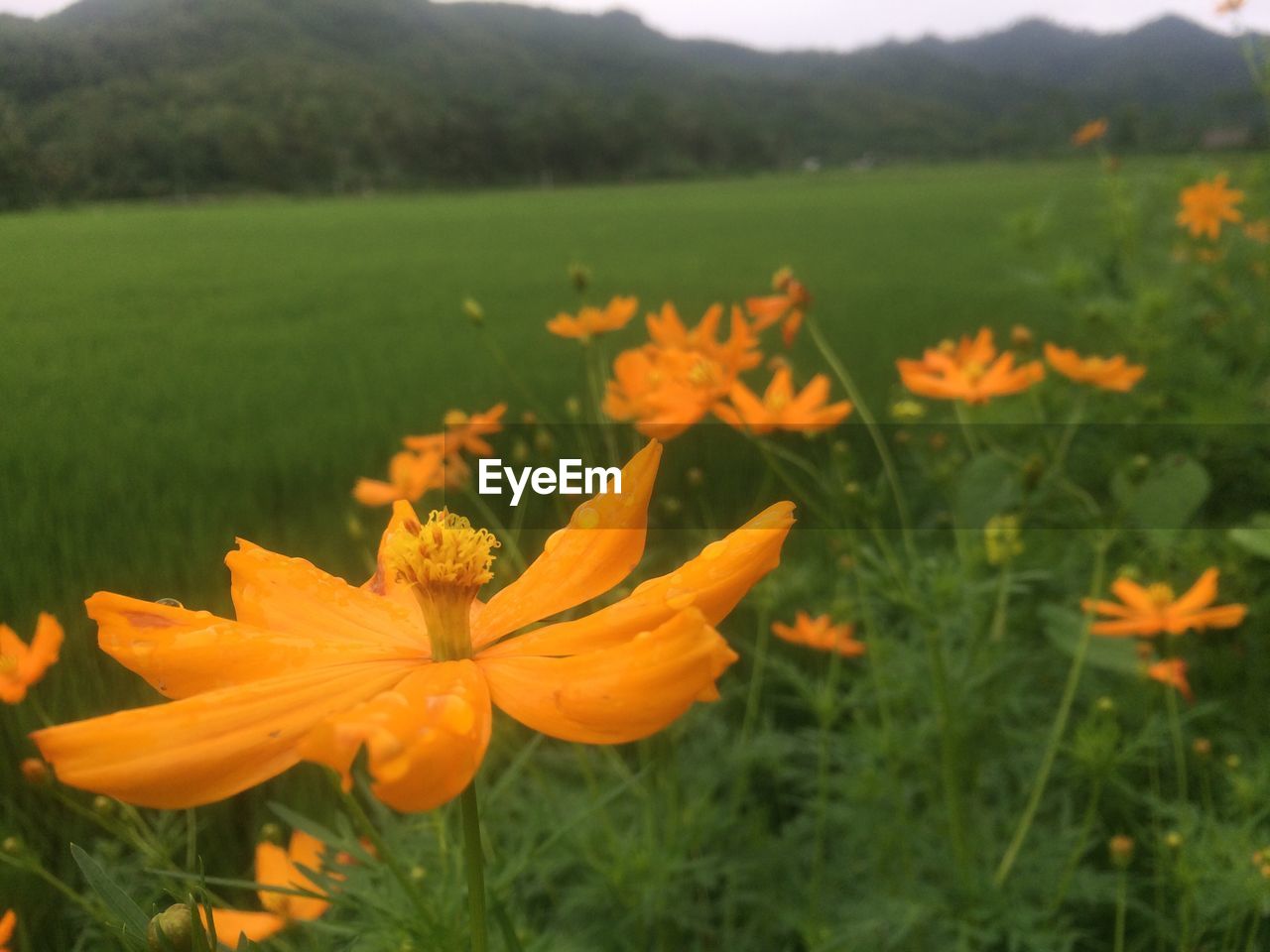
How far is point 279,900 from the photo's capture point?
19.4 inches

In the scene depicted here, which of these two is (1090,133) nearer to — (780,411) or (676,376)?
(780,411)

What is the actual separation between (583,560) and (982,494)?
80 centimetres

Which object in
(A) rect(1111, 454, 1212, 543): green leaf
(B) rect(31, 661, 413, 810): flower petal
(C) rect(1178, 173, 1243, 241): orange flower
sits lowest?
(A) rect(1111, 454, 1212, 543): green leaf

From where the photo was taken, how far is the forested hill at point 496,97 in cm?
54

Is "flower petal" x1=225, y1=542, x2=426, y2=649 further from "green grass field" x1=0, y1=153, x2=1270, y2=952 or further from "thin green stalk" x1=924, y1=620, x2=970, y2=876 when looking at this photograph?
"thin green stalk" x1=924, y1=620, x2=970, y2=876

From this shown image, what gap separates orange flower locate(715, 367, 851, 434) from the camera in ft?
2.24

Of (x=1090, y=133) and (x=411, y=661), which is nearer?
(x=411, y=661)

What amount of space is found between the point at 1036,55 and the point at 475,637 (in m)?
Answer: 2.80

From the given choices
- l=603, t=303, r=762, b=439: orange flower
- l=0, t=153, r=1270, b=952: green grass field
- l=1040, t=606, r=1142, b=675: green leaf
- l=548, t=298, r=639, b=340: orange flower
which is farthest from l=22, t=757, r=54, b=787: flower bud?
l=1040, t=606, r=1142, b=675: green leaf

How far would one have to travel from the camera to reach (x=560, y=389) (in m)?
1.36

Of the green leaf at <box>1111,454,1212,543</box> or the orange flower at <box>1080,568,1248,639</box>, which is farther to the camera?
the green leaf at <box>1111,454,1212,543</box>

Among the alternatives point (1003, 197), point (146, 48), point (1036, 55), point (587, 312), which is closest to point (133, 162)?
point (146, 48)

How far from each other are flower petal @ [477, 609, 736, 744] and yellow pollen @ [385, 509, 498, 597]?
0.16 feet

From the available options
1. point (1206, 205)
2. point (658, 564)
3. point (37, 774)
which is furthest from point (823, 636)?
point (1206, 205)
